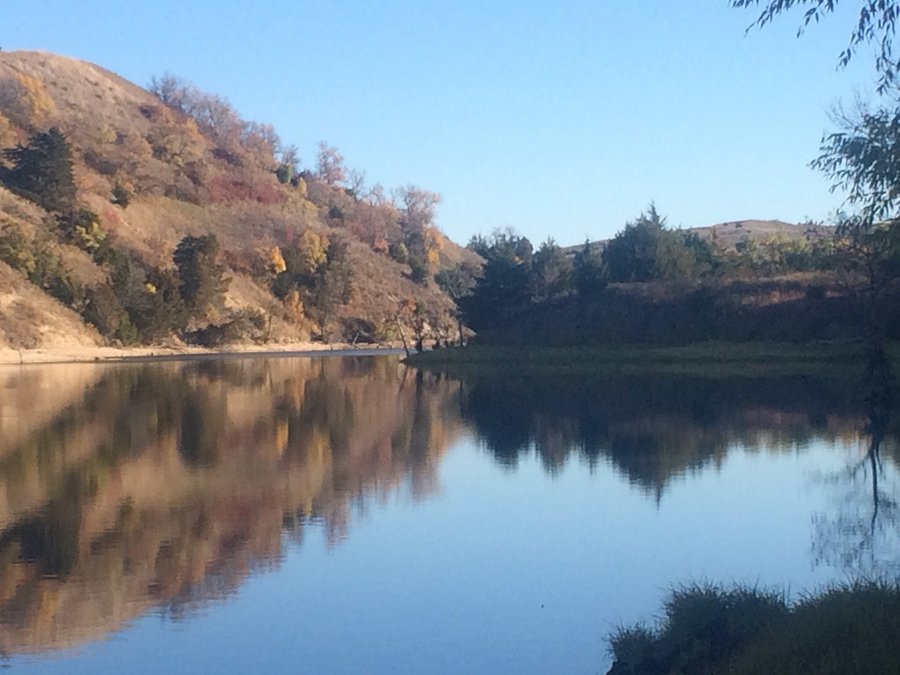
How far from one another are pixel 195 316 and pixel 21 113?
3593cm

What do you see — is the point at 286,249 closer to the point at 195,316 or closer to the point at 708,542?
the point at 195,316

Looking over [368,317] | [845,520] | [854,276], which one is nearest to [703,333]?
[854,276]

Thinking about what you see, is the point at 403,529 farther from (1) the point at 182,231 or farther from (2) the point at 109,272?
(1) the point at 182,231

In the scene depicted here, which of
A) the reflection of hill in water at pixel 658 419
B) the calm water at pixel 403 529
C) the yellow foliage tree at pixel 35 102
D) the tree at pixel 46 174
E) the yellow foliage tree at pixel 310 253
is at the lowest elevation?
the calm water at pixel 403 529

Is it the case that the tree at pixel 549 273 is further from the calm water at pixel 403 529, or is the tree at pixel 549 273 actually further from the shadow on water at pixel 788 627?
the shadow on water at pixel 788 627

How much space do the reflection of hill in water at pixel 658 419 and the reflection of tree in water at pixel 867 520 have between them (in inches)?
86.9

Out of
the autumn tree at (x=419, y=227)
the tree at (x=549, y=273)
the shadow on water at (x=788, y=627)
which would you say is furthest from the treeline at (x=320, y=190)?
the shadow on water at (x=788, y=627)

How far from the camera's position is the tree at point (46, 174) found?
3041 inches

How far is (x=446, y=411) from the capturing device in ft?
90.2

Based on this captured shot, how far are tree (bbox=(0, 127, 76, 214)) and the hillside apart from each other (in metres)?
0.23

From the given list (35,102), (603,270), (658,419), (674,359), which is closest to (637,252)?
(603,270)

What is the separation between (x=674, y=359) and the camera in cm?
4512

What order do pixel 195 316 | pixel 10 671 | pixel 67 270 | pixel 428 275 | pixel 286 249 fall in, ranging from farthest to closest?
pixel 428 275
pixel 286 249
pixel 195 316
pixel 67 270
pixel 10 671

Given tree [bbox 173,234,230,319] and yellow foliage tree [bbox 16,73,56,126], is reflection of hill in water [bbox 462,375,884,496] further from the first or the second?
yellow foliage tree [bbox 16,73,56,126]
